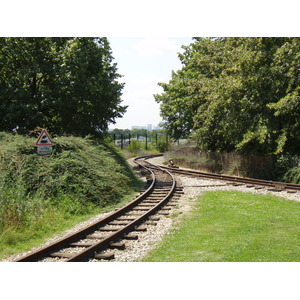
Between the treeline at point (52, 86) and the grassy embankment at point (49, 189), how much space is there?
4.59 metres

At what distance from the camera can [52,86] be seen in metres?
20.2

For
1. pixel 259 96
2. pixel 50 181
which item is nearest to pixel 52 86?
pixel 50 181

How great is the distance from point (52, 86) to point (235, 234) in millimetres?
15740

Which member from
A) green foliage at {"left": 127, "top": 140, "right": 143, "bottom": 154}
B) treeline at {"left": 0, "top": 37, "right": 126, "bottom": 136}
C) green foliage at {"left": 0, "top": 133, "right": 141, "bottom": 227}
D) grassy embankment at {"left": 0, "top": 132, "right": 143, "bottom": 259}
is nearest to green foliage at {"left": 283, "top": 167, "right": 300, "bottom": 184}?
grassy embankment at {"left": 0, "top": 132, "right": 143, "bottom": 259}

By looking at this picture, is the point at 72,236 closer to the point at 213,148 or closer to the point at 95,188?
the point at 95,188

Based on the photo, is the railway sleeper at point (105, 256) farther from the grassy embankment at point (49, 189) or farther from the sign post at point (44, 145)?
the sign post at point (44, 145)

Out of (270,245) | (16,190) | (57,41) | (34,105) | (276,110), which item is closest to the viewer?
(270,245)

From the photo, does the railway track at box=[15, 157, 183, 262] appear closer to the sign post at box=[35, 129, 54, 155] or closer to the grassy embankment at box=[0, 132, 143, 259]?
the grassy embankment at box=[0, 132, 143, 259]

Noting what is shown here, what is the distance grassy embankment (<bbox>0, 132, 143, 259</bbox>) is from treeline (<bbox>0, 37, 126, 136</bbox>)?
15.0 ft

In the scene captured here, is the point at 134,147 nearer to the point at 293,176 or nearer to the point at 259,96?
the point at 259,96

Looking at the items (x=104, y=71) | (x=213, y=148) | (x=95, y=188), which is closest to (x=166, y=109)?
(x=213, y=148)

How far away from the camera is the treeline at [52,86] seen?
18.8m

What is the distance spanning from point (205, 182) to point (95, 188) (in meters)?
7.55

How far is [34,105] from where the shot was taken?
18.7 m
